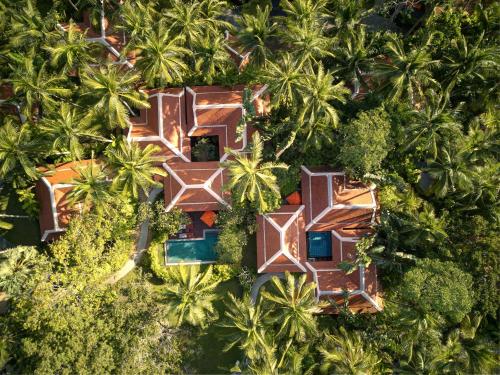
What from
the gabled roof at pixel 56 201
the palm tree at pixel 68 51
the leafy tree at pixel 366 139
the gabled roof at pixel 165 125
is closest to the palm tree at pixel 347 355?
the leafy tree at pixel 366 139

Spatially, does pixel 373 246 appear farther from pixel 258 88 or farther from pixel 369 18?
pixel 369 18

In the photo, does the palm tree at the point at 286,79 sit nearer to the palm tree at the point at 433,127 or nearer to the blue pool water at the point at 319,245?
the palm tree at the point at 433,127

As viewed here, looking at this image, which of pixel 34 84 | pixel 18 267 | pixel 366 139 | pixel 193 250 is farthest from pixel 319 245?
pixel 34 84

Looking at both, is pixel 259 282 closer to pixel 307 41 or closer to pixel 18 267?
pixel 18 267

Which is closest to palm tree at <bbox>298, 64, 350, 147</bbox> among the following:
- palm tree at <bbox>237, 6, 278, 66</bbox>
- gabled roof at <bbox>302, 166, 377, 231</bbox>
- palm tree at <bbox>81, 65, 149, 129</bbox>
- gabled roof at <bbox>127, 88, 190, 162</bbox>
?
palm tree at <bbox>237, 6, 278, 66</bbox>

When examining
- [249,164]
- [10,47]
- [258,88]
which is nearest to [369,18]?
[258,88]

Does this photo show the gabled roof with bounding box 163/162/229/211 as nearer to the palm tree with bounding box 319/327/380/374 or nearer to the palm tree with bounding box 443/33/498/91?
the palm tree with bounding box 319/327/380/374
